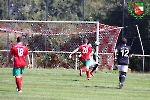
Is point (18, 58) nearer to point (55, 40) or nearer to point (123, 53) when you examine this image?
point (123, 53)

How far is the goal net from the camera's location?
120 ft

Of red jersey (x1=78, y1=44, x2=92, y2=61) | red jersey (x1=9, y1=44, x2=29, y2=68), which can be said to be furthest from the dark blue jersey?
red jersey (x1=78, y1=44, x2=92, y2=61)

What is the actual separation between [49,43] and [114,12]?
13.4m

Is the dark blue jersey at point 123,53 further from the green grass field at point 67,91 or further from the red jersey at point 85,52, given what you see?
the red jersey at point 85,52

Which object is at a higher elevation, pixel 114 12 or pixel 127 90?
pixel 114 12

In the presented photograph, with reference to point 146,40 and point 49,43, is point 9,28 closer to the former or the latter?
point 49,43

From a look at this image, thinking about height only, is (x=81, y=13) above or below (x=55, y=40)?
above

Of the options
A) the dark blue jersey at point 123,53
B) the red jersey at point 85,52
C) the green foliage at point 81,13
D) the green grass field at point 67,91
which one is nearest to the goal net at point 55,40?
the green foliage at point 81,13

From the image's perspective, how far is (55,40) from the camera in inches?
1454

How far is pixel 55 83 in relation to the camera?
23.2 metres

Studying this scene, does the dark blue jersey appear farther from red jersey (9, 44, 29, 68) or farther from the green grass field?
red jersey (9, 44, 29, 68)

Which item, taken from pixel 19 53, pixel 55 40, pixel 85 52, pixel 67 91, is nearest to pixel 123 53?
pixel 67 91

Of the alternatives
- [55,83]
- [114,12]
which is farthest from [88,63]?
[114,12]

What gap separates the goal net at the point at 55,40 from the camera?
36469 mm
